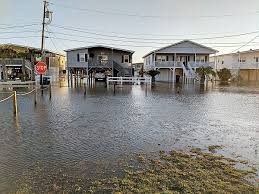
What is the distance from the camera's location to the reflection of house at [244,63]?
51.2 metres

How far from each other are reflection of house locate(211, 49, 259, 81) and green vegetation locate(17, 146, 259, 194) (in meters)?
49.2

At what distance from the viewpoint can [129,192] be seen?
445 cm

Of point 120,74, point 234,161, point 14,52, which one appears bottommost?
point 234,161

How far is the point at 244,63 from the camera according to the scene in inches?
2047

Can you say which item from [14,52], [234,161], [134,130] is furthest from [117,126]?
[14,52]

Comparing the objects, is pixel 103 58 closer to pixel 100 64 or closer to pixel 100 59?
pixel 100 59

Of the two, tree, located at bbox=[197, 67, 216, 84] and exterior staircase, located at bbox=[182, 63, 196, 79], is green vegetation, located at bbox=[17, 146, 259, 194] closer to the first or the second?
tree, located at bbox=[197, 67, 216, 84]

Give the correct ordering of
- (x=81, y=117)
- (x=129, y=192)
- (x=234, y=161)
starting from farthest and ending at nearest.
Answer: (x=81, y=117) → (x=234, y=161) → (x=129, y=192)

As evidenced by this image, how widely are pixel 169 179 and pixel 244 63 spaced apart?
52707mm

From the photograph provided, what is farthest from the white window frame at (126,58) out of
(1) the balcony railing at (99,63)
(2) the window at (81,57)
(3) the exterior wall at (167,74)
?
(3) the exterior wall at (167,74)

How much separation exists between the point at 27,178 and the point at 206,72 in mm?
40262

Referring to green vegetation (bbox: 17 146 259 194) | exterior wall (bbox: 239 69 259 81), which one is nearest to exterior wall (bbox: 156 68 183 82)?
exterior wall (bbox: 239 69 259 81)

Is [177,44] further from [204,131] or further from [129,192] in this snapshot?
[129,192]

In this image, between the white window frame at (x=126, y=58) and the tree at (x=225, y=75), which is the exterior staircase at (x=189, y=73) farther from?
the white window frame at (x=126, y=58)
